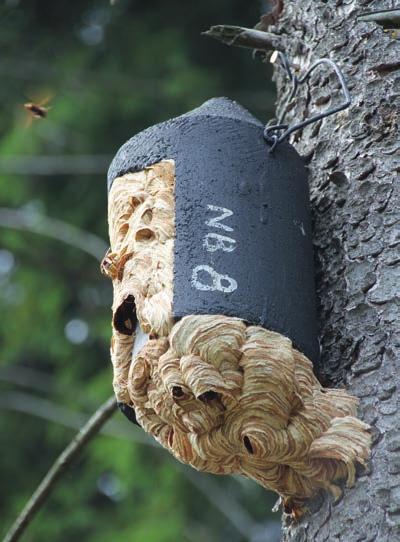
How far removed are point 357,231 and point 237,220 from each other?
0.23 metres

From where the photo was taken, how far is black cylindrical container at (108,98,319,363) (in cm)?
227

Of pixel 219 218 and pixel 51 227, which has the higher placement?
pixel 219 218

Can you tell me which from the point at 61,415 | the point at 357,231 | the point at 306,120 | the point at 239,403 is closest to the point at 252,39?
the point at 306,120

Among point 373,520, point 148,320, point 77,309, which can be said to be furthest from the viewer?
point 77,309

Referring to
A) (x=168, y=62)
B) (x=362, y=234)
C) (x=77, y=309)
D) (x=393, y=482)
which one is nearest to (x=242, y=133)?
(x=362, y=234)

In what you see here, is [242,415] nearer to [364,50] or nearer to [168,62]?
[364,50]

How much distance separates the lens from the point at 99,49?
7.07 metres

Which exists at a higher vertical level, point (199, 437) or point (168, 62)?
point (199, 437)

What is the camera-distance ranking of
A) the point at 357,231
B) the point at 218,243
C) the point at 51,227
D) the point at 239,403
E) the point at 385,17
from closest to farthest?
1. the point at 239,403
2. the point at 218,243
3. the point at 357,231
4. the point at 385,17
5. the point at 51,227

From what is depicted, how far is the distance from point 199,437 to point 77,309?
516cm

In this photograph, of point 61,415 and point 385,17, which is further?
point 61,415

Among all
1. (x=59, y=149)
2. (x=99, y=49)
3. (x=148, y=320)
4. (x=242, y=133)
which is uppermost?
(x=242, y=133)

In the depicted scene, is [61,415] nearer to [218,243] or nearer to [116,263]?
[116,263]

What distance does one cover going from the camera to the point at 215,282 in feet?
7.44
